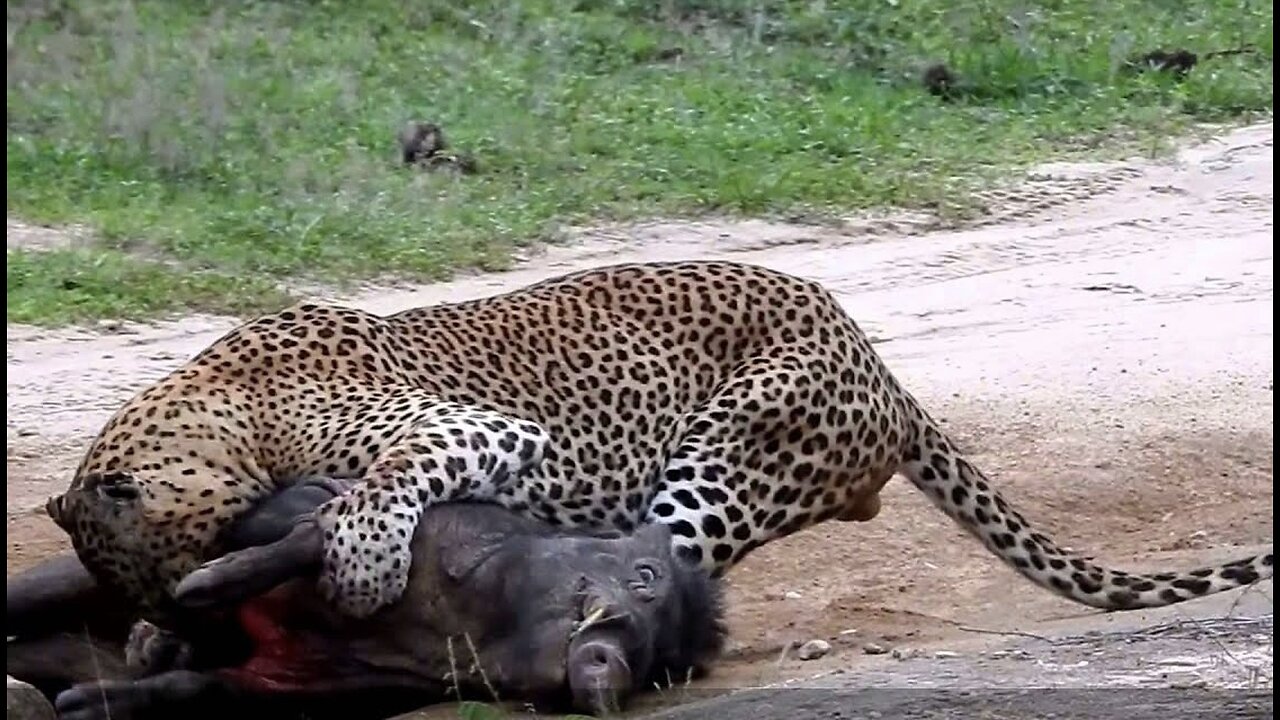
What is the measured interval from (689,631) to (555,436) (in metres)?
0.82

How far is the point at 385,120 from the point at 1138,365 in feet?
18.0

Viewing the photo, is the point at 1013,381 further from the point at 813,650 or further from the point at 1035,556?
the point at 813,650

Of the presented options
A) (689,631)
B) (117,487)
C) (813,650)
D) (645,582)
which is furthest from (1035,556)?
(117,487)

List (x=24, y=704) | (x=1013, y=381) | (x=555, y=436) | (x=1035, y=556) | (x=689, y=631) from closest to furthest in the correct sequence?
(x=24, y=704), (x=689, y=631), (x=555, y=436), (x=1035, y=556), (x=1013, y=381)

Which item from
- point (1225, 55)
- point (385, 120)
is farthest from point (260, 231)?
point (1225, 55)

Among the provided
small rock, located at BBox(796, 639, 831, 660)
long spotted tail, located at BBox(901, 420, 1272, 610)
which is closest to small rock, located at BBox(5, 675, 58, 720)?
small rock, located at BBox(796, 639, 831, 660)

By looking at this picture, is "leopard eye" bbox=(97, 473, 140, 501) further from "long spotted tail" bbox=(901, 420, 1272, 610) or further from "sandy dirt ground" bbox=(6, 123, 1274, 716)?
"long spotted tail" bbox=(901, 420, 1272, 610)

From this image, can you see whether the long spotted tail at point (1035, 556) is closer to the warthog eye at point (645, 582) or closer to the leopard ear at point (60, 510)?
the warthog eye at point (645, 582)

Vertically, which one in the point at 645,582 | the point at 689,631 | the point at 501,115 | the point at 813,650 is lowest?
the point at 501,115

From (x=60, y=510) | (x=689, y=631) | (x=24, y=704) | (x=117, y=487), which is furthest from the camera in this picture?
(x=689, y=631)

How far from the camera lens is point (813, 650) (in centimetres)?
606

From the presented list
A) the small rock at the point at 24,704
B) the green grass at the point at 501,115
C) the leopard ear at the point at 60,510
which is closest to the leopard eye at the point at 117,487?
the leopard ear at the point at 60,510

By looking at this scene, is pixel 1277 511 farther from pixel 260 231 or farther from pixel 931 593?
pixel 260 231

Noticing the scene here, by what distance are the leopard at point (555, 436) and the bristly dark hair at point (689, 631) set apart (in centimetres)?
44
